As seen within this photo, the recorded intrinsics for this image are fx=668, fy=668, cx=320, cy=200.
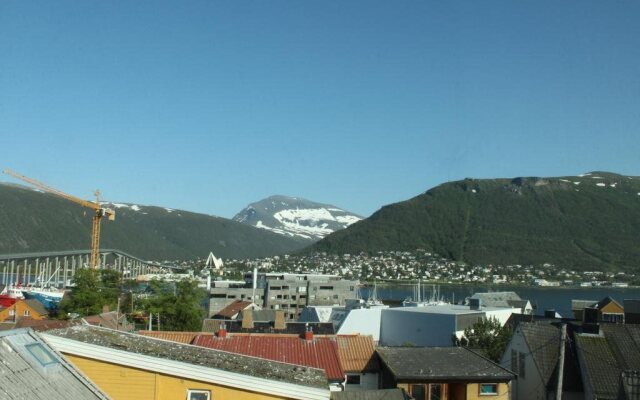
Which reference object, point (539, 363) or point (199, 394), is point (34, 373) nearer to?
point (199, 394)

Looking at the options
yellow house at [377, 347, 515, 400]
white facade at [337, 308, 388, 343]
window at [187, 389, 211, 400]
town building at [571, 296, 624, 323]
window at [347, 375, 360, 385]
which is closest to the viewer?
window at [187, 389, 211, 400]

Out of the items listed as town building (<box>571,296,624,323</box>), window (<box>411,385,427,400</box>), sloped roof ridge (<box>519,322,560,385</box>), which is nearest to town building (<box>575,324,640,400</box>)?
sloped roof ridge (<box>519,322,560,385</box>)

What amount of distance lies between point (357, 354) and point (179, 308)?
74.4ft

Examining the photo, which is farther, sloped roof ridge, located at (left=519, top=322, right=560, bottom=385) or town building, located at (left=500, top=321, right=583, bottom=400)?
sloped roof ridge, located at (left=519, top=322, right=560, bottom=385)

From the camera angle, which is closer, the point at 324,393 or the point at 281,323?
the point at 324,393

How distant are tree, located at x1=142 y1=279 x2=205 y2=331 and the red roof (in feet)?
73.1

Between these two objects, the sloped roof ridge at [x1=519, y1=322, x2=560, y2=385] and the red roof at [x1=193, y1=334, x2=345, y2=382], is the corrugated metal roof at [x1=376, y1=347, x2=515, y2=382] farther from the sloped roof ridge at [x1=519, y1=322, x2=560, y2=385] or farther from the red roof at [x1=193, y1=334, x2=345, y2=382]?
the red roof at [x1=193, y1=334, x2=345, y2=382]

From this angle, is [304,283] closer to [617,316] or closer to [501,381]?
[617,316]

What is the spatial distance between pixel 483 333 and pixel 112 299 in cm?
2749

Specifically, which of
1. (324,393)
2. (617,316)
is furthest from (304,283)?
(324,393)

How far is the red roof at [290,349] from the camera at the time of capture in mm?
17969

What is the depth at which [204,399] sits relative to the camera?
35.9 ft

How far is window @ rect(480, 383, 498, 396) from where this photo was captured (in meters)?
19.4

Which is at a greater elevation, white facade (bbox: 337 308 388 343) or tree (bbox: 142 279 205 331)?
tree (bbox: 142 279 205 331)
